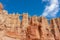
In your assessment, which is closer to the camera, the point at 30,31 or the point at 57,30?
the point at 30,31

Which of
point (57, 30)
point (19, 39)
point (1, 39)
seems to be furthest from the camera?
point (57, 30)

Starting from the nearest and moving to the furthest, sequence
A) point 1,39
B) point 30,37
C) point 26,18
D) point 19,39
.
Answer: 1. point 1,39
2. point 19,39
3. point 30,37
4. point 26,18

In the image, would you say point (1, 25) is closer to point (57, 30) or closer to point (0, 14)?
point (0, 14)

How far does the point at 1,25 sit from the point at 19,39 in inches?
57.2

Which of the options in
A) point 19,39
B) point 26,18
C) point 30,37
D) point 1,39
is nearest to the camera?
point 1,39

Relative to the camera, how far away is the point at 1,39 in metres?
8.55

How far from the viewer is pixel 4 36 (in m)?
8.73

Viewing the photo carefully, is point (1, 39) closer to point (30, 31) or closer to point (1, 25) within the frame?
point (1, 25)

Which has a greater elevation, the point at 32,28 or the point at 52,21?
the point at 52,21

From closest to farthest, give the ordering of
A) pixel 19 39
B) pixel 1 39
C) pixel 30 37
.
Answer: pixel 1 39 < pixel 19 39 < pixel 30 37

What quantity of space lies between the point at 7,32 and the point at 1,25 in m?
0.53

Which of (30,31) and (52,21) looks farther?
(52,21)

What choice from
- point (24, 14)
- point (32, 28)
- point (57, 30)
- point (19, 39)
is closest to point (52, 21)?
point (57, 30)

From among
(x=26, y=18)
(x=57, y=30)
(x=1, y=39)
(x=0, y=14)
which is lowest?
(x=1, y=39)
